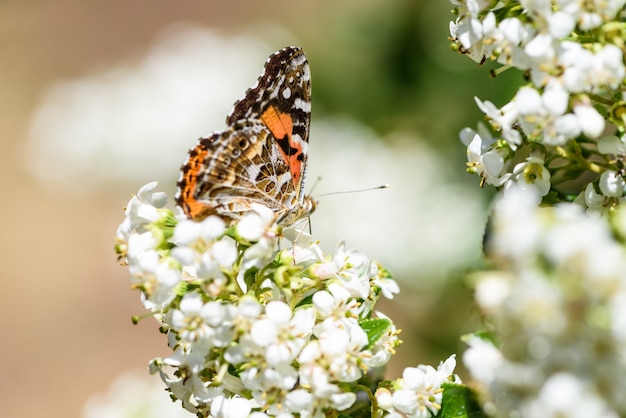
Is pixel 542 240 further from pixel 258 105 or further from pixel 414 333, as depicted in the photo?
pixel 414 333

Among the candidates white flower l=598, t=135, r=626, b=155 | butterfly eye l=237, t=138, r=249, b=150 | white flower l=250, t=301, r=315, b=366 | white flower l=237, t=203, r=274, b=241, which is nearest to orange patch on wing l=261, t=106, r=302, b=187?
butterfly eye l=237, t=138, r=249, b=150

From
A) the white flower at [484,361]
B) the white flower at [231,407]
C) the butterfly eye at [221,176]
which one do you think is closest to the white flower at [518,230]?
the white flower at [484,361]

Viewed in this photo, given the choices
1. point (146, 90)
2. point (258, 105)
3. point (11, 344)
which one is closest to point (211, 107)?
point (146, 90)

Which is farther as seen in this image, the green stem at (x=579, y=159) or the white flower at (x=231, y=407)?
the green stem at (x=579, y=159)

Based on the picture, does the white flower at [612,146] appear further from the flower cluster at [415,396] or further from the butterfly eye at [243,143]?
the butterfly eye at [243,143]

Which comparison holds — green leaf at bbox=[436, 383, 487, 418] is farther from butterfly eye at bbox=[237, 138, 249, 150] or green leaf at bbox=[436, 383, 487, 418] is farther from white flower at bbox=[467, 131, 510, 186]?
butterfly eye at bbox=[237, 138, 249, 150]
